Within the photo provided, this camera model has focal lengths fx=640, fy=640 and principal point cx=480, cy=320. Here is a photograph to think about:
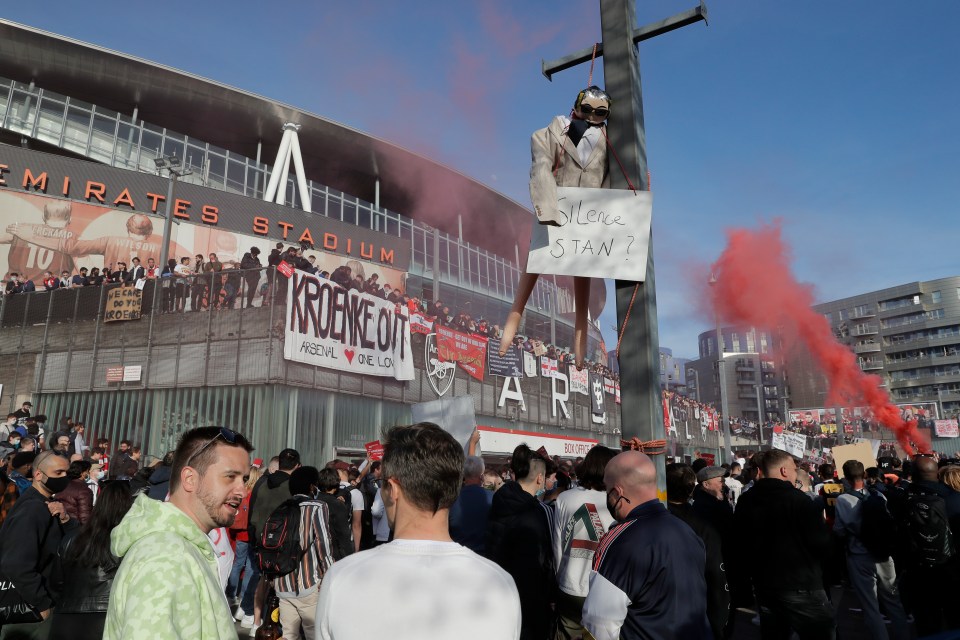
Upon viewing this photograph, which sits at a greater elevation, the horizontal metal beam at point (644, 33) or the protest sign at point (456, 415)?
the horizontal metal beam at point (644, 33)

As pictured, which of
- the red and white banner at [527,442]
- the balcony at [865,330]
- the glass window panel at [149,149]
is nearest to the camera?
the red and white banner at [527,442]

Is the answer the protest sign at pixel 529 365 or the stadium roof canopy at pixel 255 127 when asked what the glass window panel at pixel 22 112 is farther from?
the protest sign at pixel 529 365

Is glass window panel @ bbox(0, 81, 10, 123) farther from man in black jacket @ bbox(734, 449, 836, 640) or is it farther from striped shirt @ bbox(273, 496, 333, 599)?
man in black jacket @ bbox(734, 449, 836, 640)

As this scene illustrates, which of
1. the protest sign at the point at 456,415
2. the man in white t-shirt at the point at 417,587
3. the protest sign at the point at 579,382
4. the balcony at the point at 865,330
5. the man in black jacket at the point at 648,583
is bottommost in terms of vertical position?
the man in black jacket at the point at 648,583

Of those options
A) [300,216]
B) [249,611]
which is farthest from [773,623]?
[300,216]

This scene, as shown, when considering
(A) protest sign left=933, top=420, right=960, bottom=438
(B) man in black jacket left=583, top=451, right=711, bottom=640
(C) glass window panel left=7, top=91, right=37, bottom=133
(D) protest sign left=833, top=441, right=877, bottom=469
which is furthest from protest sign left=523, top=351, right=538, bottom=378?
(A) protest sign left=933, top=420, right=960, bottom=438

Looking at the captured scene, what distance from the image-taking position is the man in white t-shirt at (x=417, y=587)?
1.66 m

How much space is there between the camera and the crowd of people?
180 cm

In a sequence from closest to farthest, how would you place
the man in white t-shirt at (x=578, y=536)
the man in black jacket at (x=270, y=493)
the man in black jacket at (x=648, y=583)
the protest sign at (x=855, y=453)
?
the man in black jacket at (x=648, y=583)
the man in white t-shirt at (x=578, y=536)
the man in black jacket at (x=270, y=493)
the protest sign at (x=855, y=453)

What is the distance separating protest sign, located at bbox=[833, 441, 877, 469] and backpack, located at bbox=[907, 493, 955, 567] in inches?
182

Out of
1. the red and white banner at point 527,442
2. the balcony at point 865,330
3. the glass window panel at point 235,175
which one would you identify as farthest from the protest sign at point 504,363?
the balcony at point 865,330

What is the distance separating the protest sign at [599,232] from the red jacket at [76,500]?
237 inches

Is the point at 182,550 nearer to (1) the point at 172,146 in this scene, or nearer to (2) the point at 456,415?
(2) the point at 456,415

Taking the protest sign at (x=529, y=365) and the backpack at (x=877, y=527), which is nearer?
the backpack at (x=877, y=527)
